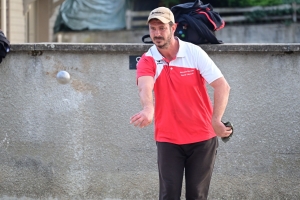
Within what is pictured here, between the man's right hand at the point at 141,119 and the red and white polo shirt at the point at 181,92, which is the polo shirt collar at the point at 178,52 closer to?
the red and white polo shirt at the point at 181,92

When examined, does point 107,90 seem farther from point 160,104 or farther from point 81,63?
point 160,104

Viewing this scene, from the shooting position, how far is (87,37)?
20.3m

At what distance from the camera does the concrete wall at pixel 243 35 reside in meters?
20.0

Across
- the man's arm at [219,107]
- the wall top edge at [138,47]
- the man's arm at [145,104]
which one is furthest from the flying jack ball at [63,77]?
the man's arm at [219,107]

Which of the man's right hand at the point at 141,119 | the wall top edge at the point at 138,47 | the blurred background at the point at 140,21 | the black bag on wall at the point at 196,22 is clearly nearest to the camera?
the man's right hand at the point at 141,119

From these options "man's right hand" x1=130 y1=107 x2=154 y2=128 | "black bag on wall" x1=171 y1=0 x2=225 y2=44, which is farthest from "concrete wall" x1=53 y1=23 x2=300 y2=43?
"man's right hand" x1=130 y1=107 x2=154 y2=128

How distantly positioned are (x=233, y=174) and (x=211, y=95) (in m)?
0.81

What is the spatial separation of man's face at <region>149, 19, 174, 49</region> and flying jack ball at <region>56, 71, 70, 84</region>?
185cm

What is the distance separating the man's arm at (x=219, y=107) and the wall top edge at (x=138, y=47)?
1511 millimetres

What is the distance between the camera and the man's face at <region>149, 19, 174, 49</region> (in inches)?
180

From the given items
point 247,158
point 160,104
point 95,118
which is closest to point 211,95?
point 247,158

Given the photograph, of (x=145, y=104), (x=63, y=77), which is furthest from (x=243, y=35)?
(x=145, y=104)

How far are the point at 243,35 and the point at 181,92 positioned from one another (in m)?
15.8

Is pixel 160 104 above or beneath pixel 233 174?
above
